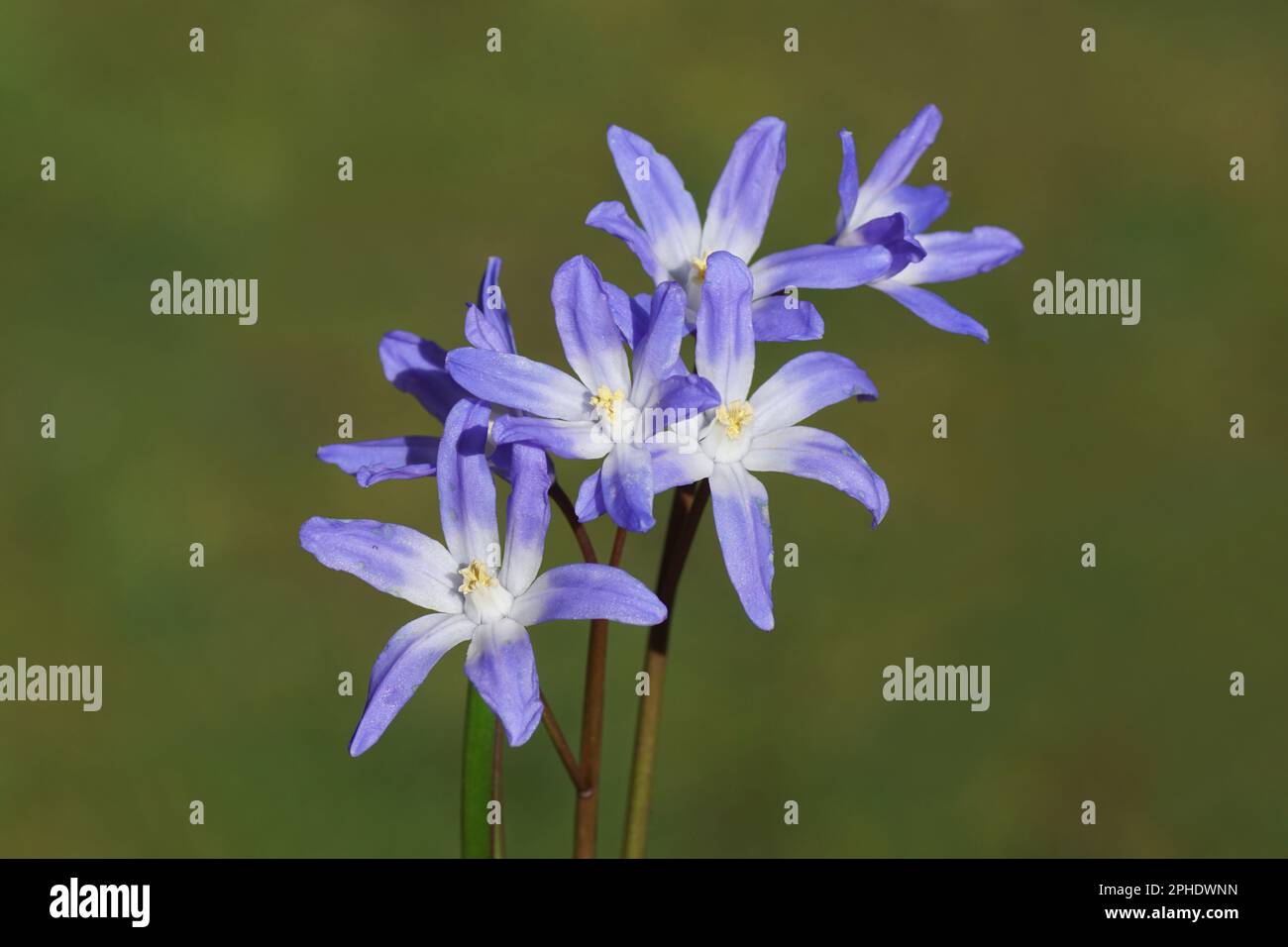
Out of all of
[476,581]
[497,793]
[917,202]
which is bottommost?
[497,793]

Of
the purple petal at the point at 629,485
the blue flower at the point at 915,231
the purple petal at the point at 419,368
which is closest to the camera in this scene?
the purple petal at the point at 629,485

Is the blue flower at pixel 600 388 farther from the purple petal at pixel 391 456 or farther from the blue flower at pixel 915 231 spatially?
the blue flower at pixel 915 231

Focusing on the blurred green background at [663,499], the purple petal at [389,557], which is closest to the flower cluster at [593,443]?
the purple petal at [389,557]

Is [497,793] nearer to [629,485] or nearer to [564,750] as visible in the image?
[564,750]

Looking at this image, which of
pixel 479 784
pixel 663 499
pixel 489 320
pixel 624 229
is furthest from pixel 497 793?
pixel 663 499

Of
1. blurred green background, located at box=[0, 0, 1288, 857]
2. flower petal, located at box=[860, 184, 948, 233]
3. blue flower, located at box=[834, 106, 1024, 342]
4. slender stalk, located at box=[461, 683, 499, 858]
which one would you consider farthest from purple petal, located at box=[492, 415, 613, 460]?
blurred green background, located at box=[0, 0, 1288, 857]

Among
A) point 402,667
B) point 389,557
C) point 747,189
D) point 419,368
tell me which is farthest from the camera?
point 747,189

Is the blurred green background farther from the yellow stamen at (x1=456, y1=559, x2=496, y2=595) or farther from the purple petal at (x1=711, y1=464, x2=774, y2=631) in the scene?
the purple petal at (x1=711, y1=464, x2=774, y2=631)
